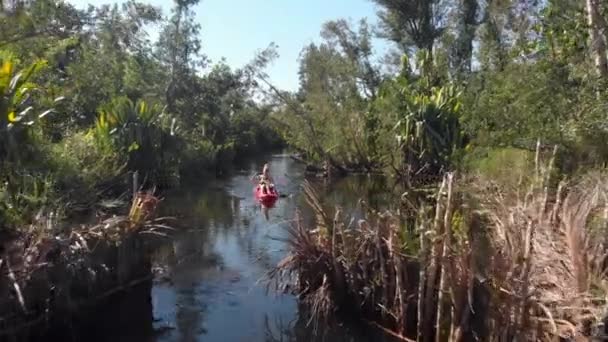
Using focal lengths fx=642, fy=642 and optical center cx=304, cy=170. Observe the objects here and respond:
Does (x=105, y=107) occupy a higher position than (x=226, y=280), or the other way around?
(x=105, y=107)

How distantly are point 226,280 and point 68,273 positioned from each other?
17.3 feet

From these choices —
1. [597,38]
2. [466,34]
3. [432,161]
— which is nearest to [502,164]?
[597,38]

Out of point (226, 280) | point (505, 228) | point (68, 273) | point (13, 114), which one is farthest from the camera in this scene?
point (226, 280)

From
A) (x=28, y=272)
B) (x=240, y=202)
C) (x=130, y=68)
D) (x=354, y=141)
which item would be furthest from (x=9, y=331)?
(x=130, y=68)

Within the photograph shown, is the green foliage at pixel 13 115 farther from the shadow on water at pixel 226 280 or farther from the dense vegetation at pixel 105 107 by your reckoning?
the shadow on water at pixel 226 280

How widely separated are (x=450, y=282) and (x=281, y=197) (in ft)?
64.9

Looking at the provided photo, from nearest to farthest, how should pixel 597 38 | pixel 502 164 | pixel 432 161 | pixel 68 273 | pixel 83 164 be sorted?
pixel 68 273, pixel 597 38, pixel 502 164, pixel 83 164, pixel 432 161

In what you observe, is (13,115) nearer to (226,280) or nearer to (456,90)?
(226,280)

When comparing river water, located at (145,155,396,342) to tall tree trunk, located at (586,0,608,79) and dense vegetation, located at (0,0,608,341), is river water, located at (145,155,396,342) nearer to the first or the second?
dense vegetation, located at (0,0,608,341)

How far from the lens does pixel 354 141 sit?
1620 inches

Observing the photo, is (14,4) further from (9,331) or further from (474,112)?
(474,112)

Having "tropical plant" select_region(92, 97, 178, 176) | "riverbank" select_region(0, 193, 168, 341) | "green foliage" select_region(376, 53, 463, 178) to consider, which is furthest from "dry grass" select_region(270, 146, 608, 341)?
"green foliage" select_region(376, 53, 463, 178)

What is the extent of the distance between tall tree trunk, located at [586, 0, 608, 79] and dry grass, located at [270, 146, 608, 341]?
5.97 metres

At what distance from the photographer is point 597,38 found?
1575cm
